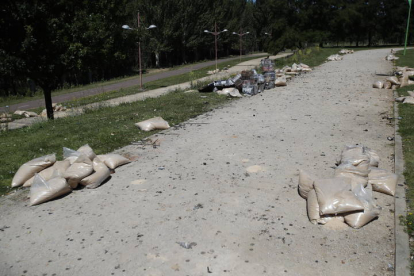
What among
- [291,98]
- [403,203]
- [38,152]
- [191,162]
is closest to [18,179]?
[38,152]

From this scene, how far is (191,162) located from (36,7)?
7547mm

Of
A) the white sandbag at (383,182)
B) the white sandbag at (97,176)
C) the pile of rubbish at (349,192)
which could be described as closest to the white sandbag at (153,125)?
the white sandbag at (97,176)

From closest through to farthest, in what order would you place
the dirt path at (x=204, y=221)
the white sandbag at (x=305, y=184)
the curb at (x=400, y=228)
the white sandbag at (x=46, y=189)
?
the curb at (x=400, y=228) → the dirt path at (x=204, y=221) → the white sandbag at (x=305, y=184) → the white sandbag at (x=46, y=189)

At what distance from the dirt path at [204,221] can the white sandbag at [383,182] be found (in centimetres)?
11

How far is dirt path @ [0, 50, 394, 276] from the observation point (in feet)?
11.3

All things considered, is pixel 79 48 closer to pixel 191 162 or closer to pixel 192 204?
pixel 191 162

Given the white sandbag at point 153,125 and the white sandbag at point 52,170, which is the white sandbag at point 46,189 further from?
the white sandbag at point 153,125

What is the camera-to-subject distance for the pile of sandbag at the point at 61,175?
489cm

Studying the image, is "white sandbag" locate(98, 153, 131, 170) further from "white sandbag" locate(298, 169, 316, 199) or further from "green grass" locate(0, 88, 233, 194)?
"white sandbag" locate(298, 169, 316, 199)

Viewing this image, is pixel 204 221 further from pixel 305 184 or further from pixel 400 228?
pixel 400 228

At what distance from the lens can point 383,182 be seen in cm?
471

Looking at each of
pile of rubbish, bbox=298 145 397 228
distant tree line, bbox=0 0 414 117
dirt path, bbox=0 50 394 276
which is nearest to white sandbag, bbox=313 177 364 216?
pile of rubbish, bbox=298 145 397 228

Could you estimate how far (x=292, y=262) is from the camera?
341 centimetres

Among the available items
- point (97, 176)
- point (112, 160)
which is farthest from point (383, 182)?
point (112, 160)
